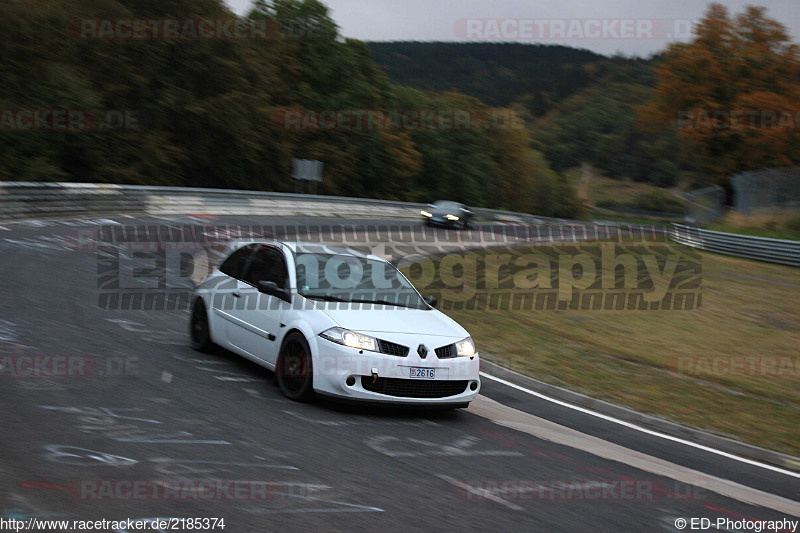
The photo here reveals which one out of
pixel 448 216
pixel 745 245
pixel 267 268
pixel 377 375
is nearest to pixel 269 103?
pixel 448 216

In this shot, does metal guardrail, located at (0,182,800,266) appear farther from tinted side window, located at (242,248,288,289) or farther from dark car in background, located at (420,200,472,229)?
tinted side window, located at (242,248,288,289)

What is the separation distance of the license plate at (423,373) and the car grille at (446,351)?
0.20 metres

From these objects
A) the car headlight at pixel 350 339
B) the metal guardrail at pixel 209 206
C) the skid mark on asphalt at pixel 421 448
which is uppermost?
the metal guardrail at pixel 209 206

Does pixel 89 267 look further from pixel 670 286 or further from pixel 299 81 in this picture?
pixel 299 81

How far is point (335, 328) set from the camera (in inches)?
320

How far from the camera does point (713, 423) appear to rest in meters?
9.79

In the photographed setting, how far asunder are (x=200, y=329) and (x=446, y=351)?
3.35 m

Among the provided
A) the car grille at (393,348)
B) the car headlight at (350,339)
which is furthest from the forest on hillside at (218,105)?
the car grille at (393,348)

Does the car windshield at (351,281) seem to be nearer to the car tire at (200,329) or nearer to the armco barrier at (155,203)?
the car tire at (200,329)

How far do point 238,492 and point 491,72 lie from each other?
567 feet

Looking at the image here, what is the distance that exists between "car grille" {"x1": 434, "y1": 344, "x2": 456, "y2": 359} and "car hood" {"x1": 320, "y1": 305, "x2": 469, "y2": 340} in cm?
15

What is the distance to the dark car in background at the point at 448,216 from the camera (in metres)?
37.3

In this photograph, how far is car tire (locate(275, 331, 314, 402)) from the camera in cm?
811

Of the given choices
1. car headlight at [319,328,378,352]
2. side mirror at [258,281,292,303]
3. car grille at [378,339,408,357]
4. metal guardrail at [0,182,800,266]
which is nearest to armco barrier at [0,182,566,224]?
metal guardrail at [0,182,800,266]
